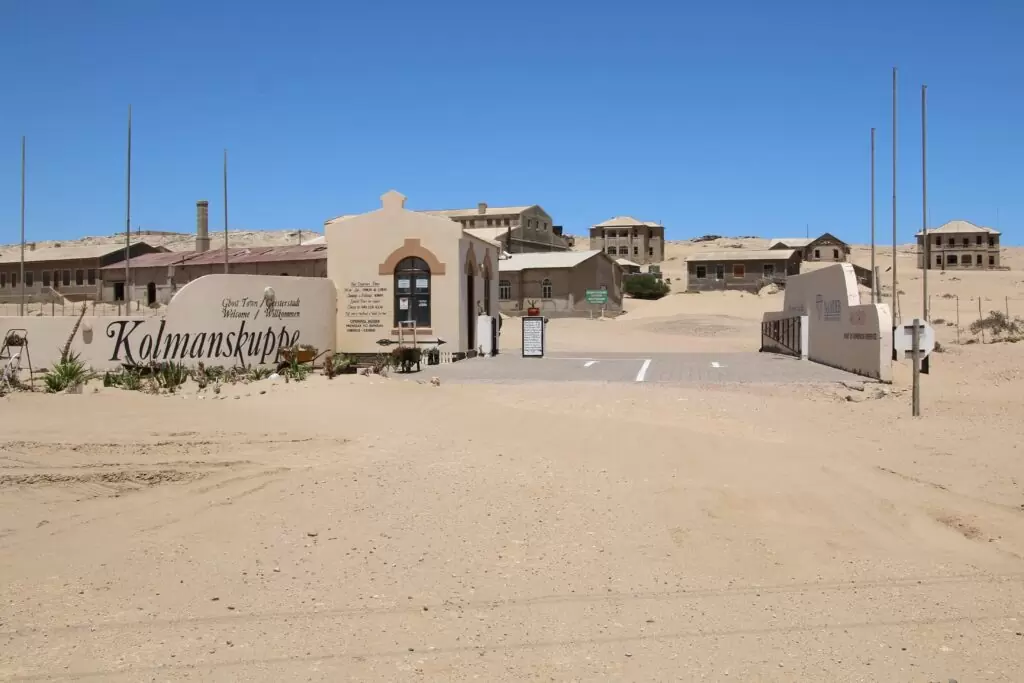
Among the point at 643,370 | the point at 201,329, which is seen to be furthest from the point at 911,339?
the point at 201,329

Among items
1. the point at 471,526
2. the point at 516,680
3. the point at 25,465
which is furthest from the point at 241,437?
the point at 516,680

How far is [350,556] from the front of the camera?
6871 millimetres

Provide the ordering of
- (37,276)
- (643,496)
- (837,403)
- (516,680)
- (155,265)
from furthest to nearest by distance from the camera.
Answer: (37,276)
(155,265)
(837,403)
(643,496)
(516,680)

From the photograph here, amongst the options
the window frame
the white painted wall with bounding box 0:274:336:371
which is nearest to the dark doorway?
Answer: the window frame

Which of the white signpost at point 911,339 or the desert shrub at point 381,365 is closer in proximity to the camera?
the white signpost at point 911,339

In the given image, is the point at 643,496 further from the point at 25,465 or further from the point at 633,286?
the point at 633,286

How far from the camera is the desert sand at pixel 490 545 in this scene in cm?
530

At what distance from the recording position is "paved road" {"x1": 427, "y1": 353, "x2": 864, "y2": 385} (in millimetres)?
19969

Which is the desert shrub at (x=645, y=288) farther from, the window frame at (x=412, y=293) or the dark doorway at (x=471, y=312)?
the window frame at (x=412, y=293)

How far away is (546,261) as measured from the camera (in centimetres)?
5944

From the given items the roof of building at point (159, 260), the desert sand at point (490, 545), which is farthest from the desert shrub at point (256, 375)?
the roof of building at point (159, 260)

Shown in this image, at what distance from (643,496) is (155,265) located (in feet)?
136

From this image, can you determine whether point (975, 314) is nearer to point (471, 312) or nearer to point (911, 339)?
point (471, 312)

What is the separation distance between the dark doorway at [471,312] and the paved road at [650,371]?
107 centimetres
